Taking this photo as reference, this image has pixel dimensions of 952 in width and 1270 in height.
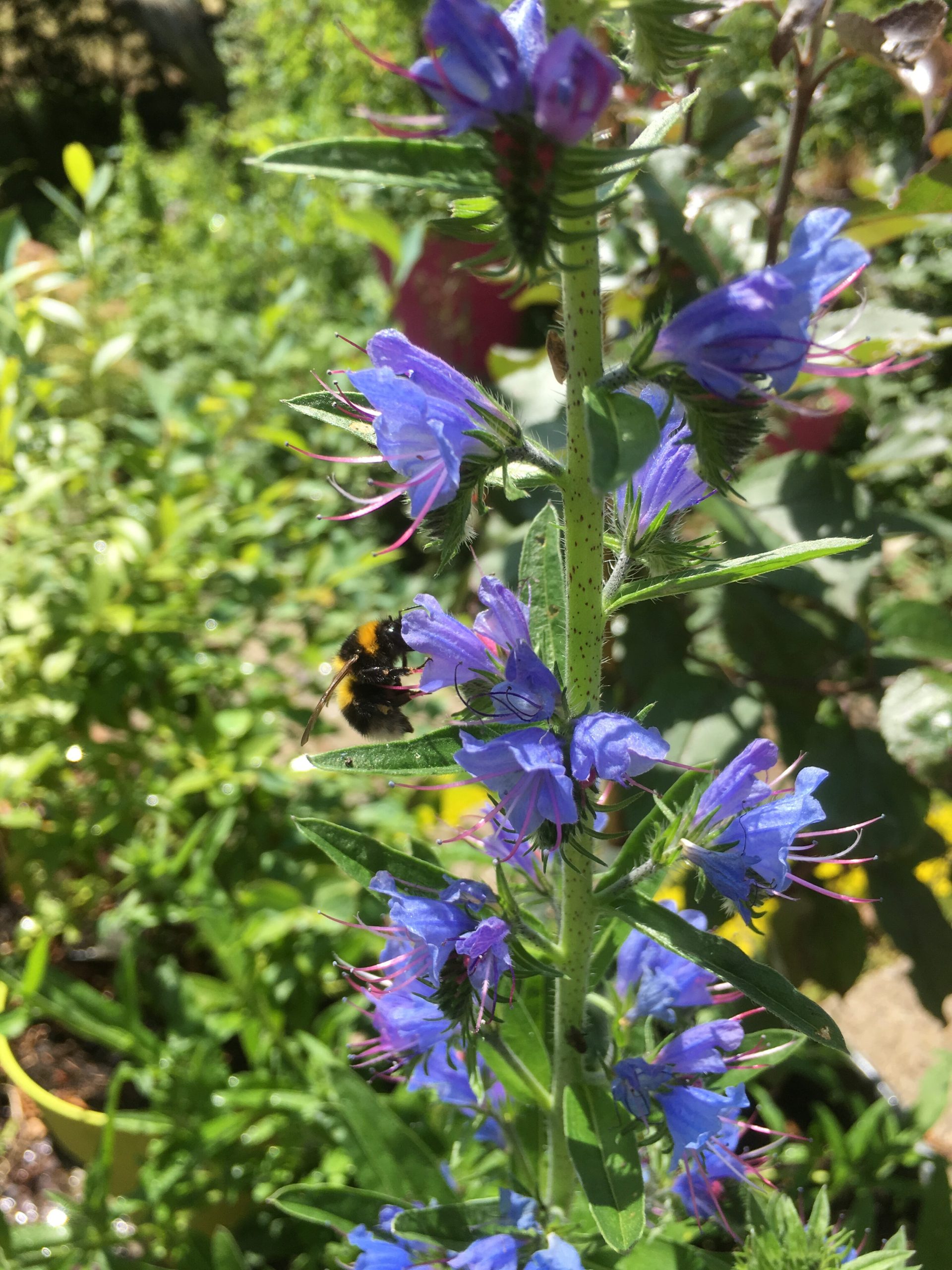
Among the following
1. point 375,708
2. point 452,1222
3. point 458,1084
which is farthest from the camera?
point 375,708

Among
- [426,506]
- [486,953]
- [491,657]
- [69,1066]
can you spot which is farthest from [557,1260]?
[69,1066]

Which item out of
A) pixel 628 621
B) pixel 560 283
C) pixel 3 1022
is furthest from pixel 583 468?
pixel 3 1022

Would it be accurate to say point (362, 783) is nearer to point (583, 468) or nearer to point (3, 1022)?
point (3, 1022)

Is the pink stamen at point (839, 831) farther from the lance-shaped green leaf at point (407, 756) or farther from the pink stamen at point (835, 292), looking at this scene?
the pink stamen at point (835, 292)

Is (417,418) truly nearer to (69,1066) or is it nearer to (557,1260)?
(557,1260)

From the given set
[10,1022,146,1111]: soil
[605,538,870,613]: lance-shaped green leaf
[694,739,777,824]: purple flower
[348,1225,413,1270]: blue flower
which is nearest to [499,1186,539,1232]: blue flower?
[348,1225,413,1270]: blue flower

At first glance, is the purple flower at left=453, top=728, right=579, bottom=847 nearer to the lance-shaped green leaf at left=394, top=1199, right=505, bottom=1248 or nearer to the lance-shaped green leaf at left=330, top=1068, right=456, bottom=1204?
A: the lance-shaped green leaf at left=394, top=1199, right=505, bottom=1248
